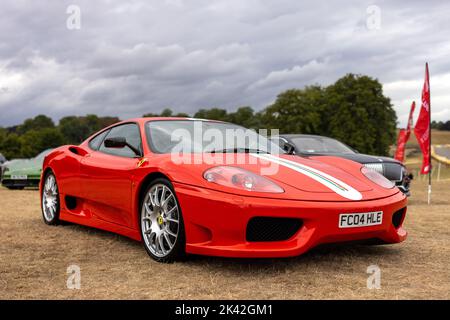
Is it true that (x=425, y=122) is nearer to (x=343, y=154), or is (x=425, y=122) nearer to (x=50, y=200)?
(x=343, y=154)

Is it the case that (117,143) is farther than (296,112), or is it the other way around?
(296,112)

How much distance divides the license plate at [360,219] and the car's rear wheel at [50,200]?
3605 millimetres

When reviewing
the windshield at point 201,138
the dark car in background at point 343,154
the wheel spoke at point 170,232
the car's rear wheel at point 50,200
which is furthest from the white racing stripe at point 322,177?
the dark car in background at point 343,154

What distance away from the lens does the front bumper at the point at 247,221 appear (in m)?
3.37

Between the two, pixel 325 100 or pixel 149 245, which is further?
pixel 325 100

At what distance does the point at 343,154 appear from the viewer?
8.35m

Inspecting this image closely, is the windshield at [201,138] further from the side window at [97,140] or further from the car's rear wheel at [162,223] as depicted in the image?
the side window at [97,140]

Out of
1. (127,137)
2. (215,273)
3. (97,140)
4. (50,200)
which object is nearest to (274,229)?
(215,273)

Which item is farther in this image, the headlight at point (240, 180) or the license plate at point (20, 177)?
the license plate at point (20, 177)

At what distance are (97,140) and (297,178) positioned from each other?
2.59 m

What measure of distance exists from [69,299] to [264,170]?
5.53 ft
